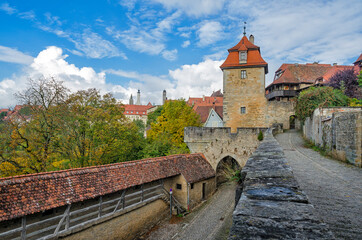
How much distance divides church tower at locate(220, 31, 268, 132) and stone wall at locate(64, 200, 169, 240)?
12773 millimetres

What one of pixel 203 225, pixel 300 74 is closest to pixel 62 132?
pixel 203 225

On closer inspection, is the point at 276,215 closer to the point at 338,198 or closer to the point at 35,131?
the point at 338,198

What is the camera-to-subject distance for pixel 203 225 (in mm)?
13719

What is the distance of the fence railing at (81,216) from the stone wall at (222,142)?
713cm

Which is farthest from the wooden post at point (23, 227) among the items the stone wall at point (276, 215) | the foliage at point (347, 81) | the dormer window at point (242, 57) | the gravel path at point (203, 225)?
the foliage at point (347, 81)

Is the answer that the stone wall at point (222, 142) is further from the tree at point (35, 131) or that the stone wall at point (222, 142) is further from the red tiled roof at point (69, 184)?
the tree at point (35, 131)

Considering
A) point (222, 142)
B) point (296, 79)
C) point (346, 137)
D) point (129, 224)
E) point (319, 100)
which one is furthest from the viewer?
point (296, 79)

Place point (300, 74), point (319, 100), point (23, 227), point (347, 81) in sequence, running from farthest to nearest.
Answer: point (300, 74) < point (347, 81) < point (319, 100) < point (23, 227)

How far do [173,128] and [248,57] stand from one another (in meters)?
12.3

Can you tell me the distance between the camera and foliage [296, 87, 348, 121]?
15250mm

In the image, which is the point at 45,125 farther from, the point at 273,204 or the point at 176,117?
the point at 273,204

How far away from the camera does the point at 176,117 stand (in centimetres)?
3056

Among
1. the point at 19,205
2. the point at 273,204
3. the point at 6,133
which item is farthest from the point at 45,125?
the point at 273,204

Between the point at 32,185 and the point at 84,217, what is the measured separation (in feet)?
9.50
